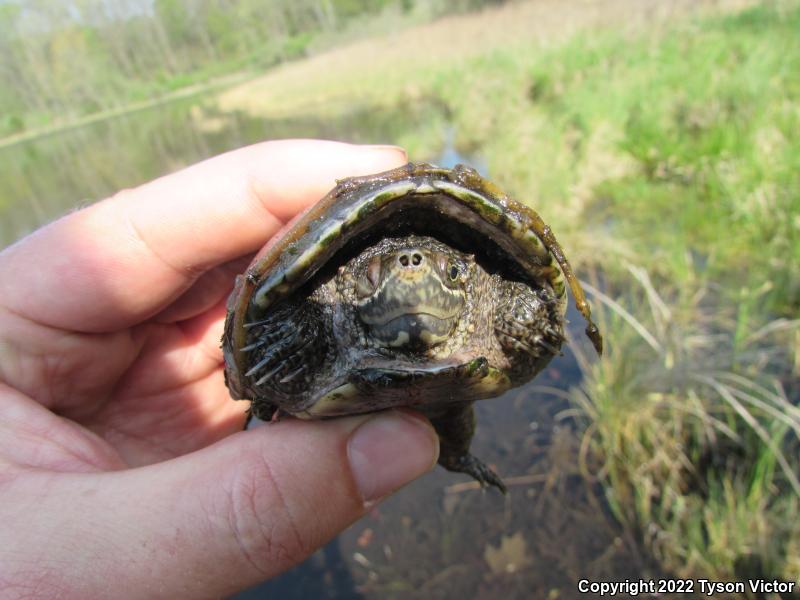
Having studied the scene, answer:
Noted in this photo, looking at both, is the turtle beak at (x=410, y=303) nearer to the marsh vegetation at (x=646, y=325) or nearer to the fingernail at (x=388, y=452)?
the fingernail at (x=388, y=452)

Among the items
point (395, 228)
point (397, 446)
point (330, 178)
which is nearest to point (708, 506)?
point (397, 446)

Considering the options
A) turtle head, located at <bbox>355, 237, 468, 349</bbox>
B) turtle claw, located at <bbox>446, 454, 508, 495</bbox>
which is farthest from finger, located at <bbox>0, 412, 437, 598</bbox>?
turtle claw, located at <bbox>446, 454, 508, 495</bbox>

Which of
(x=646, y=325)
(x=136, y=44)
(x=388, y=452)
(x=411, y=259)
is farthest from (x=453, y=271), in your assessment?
(x=136, y=44)

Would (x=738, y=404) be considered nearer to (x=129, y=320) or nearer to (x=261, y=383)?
(x=261, y=383)

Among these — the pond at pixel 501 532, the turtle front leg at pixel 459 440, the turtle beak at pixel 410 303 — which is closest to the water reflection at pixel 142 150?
the pond at pixel 501 532

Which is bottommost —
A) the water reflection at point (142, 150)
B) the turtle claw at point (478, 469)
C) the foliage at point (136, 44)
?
the turtle claw at point (478, 469)

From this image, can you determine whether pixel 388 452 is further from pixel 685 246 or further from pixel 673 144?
pixel 673 144

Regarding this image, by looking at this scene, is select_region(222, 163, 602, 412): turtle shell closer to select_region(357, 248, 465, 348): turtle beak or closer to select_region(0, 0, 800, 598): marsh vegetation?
select_region(357, 248, 465, 348): turtle beak
